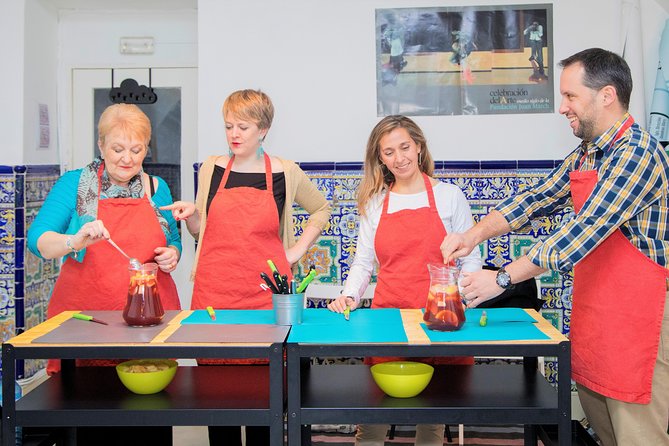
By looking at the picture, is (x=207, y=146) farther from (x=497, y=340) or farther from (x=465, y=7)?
(x=497, y=340)

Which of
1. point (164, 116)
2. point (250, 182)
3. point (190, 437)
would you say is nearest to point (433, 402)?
point (250, 182)

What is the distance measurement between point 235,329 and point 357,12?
99.3 inches

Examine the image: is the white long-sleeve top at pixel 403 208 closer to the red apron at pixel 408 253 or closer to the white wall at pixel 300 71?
the red apron at pixel 408 253

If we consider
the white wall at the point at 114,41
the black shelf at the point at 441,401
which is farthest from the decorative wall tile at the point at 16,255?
the black shelf at the point at 441,401

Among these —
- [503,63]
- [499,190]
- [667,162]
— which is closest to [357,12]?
[503,63]

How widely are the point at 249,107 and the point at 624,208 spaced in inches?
56.2

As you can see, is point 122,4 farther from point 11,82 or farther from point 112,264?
point 112,264

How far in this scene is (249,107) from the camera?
3012 mm

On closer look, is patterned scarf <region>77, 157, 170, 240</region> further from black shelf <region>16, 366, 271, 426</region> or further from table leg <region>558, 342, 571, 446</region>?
table leg <region>558, 342, 571, 446</region>

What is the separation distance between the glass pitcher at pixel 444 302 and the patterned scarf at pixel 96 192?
3.92 ft

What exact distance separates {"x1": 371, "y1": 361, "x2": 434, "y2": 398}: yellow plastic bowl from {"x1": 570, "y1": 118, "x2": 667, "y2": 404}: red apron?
1.74 feet

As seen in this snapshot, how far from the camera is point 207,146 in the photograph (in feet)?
14.5

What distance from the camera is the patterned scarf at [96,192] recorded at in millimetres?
2957

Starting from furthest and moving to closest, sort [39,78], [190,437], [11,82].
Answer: [39,78]
[11,82]
[190,437]
